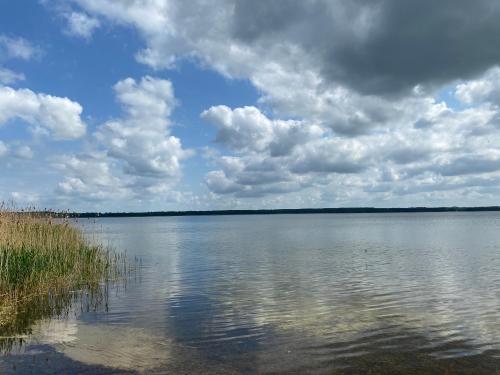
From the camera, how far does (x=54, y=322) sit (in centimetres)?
1544

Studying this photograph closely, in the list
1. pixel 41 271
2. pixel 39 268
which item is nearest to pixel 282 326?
pixel 41 271

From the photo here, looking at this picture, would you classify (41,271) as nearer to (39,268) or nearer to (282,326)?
(39,268)

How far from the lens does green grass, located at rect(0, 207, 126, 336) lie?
16516mm

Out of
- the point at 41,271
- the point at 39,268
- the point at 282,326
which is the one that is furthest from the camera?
the point at 39,268

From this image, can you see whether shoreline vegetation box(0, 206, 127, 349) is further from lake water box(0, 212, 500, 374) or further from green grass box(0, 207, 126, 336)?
lake water box(0, 212, 500, 374)

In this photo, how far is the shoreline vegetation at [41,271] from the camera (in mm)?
16203

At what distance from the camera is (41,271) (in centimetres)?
Answer: 1980

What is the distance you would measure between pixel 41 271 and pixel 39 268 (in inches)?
10.7

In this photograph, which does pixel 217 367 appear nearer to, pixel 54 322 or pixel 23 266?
pixel 54 322

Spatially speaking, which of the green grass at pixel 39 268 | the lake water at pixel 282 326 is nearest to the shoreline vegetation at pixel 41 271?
the green grass at pixel 39 268

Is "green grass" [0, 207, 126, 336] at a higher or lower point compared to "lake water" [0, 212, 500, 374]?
higher

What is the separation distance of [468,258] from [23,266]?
2974 cm

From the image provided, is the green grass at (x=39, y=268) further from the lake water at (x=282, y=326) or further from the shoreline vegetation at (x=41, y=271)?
the lake water at (x=282, y=326)

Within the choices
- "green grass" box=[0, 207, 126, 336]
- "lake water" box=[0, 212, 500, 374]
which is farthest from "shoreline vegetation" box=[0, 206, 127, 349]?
"lake water" box=[0, 212, 500, 374]
